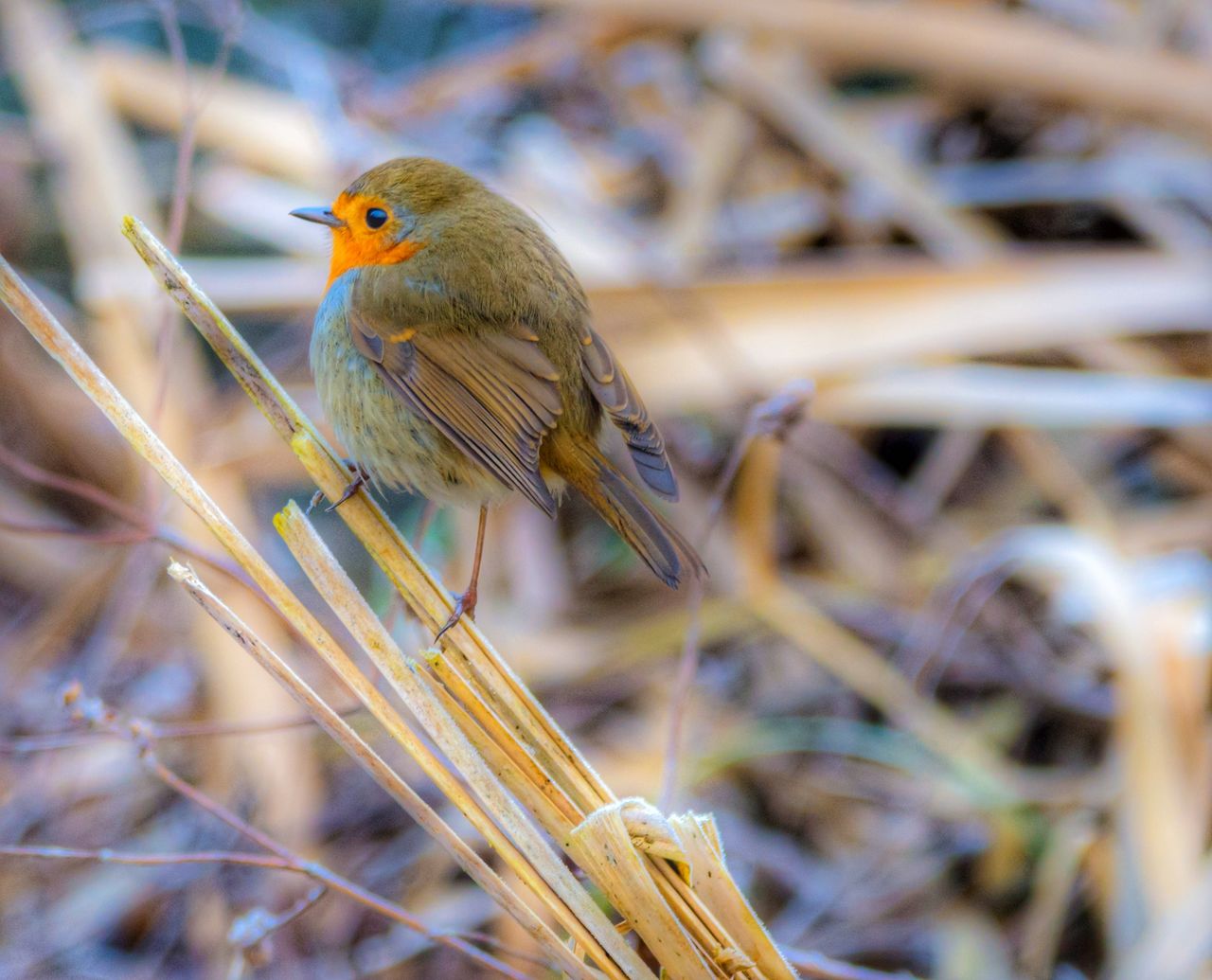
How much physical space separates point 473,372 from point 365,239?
327 mm

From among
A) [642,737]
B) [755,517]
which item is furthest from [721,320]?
[642,737]

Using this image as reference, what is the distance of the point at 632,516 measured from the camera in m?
1.70

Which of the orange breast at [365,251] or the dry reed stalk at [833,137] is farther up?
→ the orange breast at [365,251]

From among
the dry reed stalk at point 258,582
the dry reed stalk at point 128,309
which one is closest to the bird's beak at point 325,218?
the dry reed stalk at point 128,309

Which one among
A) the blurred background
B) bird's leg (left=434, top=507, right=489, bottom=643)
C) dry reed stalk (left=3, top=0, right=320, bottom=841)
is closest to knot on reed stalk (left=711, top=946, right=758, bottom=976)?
the blurred background

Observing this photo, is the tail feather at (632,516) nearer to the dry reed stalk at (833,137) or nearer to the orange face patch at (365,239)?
the orange face patch at (365,239)

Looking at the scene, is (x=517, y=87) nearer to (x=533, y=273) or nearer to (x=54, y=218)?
(x=54, y=218)

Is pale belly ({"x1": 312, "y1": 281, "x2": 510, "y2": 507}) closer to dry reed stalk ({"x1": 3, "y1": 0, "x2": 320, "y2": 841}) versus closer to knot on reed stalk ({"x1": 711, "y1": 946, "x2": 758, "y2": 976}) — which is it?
dry reed stalk ({"x1": 3, "y1": 0, "x2": 320, "y2": 841})

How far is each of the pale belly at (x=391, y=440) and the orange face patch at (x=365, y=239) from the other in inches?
5.5

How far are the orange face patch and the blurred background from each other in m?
0.25

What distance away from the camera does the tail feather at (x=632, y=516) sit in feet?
5.37

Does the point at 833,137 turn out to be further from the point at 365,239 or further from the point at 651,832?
the point at 651,832

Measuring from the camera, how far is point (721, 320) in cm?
330

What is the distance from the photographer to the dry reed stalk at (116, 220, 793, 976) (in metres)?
1.25
